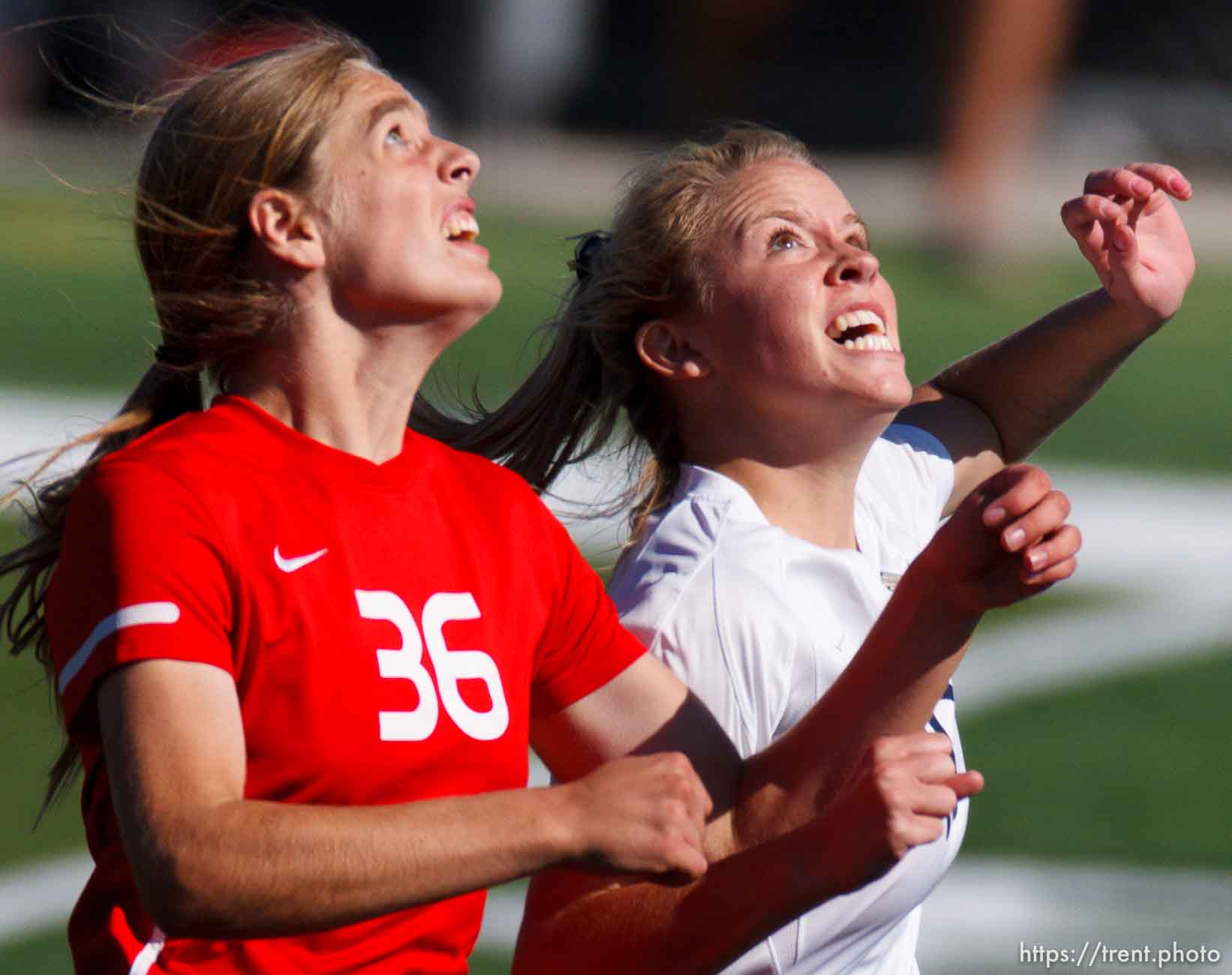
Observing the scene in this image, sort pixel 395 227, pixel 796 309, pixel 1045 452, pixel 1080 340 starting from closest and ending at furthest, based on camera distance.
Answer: pixel 395 227 < pixel 796 309 < pixel 1080 340 < pixel 1045 452

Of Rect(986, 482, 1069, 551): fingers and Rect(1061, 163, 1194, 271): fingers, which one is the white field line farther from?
Rect(986, 482, 1069, 551): fingers

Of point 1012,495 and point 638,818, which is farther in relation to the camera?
point 1012,495

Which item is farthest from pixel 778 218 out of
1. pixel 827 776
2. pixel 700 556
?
pixel 827 776

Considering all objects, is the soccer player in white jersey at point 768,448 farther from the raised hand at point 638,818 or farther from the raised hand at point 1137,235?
the raised hand at point 638,818

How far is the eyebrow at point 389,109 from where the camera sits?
248 cm

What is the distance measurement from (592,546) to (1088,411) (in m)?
4.96

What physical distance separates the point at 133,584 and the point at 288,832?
31 centimetres

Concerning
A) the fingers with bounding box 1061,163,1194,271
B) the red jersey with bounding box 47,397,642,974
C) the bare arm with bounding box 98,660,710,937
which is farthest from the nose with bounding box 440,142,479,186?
the fingers with bounding box 1061,163,1194,271

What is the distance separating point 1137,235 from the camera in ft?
10.6

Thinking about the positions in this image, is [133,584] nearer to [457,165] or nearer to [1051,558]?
[457,165]

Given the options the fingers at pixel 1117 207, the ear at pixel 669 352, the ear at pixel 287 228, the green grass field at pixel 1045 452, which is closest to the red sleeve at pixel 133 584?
the ear at pixel 287 228

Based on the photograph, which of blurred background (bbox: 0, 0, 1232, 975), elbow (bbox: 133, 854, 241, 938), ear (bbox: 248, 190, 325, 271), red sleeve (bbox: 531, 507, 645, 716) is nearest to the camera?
elbow (bbox: 133, 854, 241, 938)

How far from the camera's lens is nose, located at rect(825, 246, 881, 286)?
2.84 meters

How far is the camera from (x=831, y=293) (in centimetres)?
283
